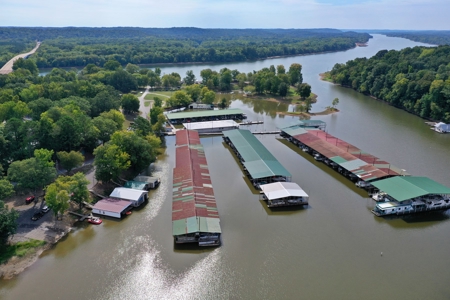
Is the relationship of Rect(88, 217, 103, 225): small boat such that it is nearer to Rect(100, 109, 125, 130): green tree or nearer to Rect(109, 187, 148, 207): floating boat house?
Rect(109, 187, 148, 207): floating boat house

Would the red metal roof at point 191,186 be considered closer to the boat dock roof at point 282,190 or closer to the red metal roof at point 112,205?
the red metal roof at point 112,205

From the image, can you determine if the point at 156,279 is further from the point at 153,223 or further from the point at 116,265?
the point at 153,223

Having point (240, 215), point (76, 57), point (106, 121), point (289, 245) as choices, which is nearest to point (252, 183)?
point (240, 215)

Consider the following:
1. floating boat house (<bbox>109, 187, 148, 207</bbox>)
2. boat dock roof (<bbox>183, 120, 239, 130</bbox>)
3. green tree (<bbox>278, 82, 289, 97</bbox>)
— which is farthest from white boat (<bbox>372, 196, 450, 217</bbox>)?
green tree (<bbox>278, 82, 289, 97</bbox>)

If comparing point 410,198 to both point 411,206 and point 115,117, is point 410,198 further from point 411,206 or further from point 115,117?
point 115,117

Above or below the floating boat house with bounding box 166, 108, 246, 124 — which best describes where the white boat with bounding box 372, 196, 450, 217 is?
below

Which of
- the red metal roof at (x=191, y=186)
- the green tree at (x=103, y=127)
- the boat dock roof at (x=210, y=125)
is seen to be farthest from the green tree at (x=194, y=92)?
the green tree at (x=103, y=127)

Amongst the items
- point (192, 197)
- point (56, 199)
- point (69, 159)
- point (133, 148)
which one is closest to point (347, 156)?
point (192, 197)
